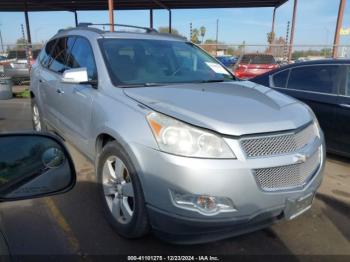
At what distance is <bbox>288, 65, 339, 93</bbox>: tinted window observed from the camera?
477 cm

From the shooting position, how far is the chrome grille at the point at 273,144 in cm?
236

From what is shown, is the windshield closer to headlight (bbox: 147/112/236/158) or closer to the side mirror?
headlight (bbox: 147/112/236/158)

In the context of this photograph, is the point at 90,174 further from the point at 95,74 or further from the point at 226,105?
the point at 226,105

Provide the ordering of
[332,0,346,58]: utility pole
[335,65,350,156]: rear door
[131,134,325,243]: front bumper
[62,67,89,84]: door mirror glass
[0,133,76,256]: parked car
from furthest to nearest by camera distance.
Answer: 1. [332,0,346,58]: utility pole
2. [335,65,350,156]: rear door
3. [62,67,89,84]: door mirror glass
4. [131,134,325,243]: front bumper
5. [0,133,76,256]: parked car

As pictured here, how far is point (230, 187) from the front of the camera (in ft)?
7.40

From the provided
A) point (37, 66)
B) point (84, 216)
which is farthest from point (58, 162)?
point (37, 66)

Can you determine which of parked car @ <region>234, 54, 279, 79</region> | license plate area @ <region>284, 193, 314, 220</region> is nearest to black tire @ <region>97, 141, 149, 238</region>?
license plate area @ <region>284, 193, 314, 220</region>

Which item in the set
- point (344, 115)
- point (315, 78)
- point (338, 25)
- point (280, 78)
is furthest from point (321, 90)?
point (338, 25)

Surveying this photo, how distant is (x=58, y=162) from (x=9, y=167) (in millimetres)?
246

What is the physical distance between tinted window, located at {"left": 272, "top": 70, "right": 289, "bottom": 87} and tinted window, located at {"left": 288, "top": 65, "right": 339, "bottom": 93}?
9 cm

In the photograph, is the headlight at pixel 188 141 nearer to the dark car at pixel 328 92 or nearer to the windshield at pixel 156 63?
the windshield at pixel 156 63

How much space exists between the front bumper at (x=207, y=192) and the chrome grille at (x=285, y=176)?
0.12 feet

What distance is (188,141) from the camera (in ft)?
7.69

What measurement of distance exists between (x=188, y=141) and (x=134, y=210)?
765 mm
